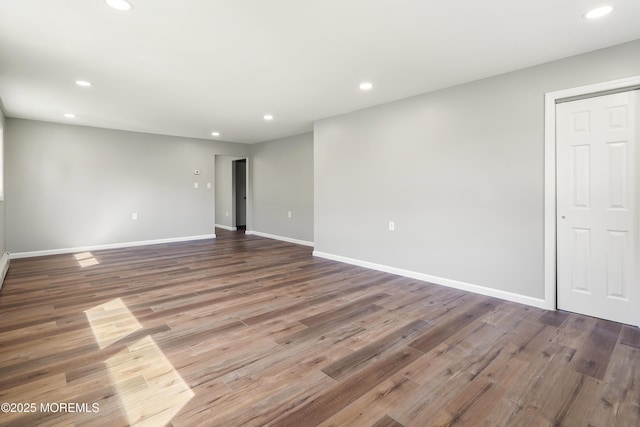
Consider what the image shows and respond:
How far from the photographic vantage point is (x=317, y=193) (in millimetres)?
5477

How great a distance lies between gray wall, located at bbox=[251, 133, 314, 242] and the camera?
259 inches

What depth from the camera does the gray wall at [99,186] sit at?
5.25 metres

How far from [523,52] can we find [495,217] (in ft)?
5.21

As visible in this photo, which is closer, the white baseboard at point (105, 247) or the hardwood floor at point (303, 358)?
the hardwood floor at point (303, 358)

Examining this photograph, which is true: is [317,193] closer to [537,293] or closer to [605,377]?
[537,293]

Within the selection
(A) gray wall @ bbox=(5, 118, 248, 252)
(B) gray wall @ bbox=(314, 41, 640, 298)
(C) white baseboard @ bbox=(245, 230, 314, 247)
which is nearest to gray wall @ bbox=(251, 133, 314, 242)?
(C) white baseboard @ bbox=(245, 230, 314, 247)

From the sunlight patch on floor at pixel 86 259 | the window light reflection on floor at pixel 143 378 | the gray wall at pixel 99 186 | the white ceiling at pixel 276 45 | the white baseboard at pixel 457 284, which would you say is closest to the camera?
the window light reflection on floor at pixel 143 378

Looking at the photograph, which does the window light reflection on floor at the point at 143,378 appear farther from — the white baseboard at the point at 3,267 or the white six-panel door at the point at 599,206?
the white six-panel door at the point at 599,206

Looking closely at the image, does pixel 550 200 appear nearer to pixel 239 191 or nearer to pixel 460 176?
pixel 460 176

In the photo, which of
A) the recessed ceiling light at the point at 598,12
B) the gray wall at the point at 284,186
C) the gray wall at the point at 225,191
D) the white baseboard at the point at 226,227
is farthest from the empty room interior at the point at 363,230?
the gray wall at the point at 225,191

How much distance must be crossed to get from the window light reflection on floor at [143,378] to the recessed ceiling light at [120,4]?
7.79ft

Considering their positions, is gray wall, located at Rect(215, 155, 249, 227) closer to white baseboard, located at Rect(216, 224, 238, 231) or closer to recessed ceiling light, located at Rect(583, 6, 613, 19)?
white baseboard, located at Rect(216, 224, 238, 231)

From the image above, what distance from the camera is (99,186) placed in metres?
5.98

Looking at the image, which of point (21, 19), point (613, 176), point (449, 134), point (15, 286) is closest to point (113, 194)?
point (15, 286)
